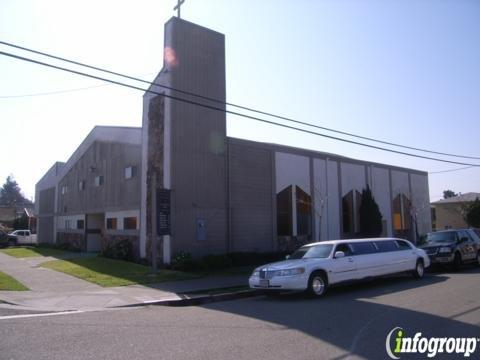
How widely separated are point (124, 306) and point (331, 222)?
19.1m

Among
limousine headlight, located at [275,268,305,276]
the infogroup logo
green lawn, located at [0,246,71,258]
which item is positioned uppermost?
limousine headlight, located at [275,268,305,276]

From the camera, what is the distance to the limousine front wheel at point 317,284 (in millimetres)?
12100

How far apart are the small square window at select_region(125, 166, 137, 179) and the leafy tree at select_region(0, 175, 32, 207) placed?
5124 inches

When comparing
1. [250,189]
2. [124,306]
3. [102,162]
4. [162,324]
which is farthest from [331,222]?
[162,324]

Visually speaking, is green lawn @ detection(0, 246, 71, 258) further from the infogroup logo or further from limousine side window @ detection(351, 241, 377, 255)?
the infogroup logo

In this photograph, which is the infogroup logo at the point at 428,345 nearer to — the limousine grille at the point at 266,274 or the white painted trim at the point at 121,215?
the limousine grille at the point at 266,274

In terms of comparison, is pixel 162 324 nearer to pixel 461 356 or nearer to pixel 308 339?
pixel 308 339

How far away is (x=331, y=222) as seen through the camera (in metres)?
28.6

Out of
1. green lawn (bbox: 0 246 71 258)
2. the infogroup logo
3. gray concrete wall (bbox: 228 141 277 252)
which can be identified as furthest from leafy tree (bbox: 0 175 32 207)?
the infogroup logo

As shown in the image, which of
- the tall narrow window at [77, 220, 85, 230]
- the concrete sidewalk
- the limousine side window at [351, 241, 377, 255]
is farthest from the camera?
the tall narrow window at [77, 220, 85, 230]

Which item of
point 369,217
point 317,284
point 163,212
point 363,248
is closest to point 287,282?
point 317,284

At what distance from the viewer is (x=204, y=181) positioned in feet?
69.4

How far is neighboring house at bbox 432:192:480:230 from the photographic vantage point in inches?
2440

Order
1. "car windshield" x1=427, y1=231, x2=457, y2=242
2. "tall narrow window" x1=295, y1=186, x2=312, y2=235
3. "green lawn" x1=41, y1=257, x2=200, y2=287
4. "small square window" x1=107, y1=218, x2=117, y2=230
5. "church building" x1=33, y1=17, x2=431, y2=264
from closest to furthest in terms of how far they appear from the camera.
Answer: "green lawn" x1=41, y1=257, x2=200, y2=287
"car windshield" x1=427, y1=231, x2=457, y2=242
"church building" x1=33, y1=17, x2=431, y2=264
"small square window" x1=107, y1=218, x2=117, y2=230
"tall narrow window" x1=295, y1=186, x2=312, y2=235
